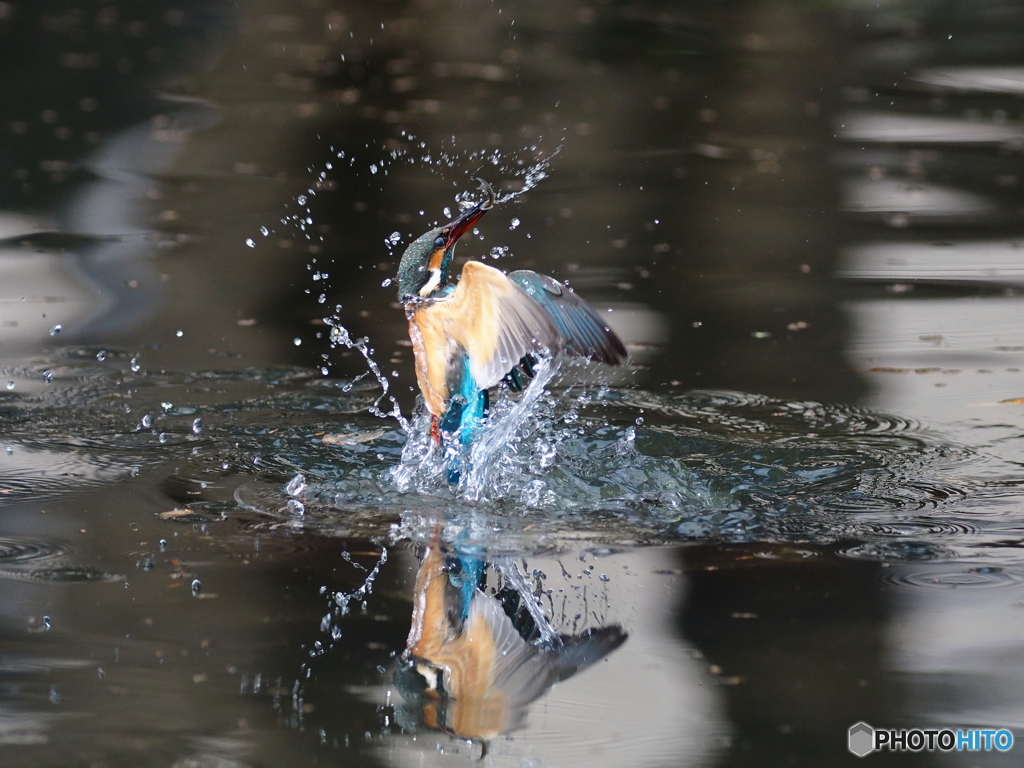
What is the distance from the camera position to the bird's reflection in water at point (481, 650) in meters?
2.71

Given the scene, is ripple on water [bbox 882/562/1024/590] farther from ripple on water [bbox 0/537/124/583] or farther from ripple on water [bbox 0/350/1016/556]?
ripple on water [bbox 0/537/124/583]

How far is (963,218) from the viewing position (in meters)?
6.92

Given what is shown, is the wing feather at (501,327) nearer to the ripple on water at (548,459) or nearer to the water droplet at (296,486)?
the ripple on water at (548,459)

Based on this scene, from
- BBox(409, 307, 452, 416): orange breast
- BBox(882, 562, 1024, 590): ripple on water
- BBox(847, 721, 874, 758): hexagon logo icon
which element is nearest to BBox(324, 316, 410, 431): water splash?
BBox(409, 307, 452, 416): orange breast

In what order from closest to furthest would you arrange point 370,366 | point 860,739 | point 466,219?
1. point 860,739
2. point 466,219
3. point 370,366

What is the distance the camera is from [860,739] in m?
2.62

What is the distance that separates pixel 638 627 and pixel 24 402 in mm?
2675

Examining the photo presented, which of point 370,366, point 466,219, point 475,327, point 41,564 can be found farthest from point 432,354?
Result: point 41,564

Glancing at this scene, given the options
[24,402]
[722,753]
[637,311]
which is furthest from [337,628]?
[637,311]

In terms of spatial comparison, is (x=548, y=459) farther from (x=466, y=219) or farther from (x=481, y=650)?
(x=481, y=650)

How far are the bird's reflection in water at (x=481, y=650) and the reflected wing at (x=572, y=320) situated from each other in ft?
2.65

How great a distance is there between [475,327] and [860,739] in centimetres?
183

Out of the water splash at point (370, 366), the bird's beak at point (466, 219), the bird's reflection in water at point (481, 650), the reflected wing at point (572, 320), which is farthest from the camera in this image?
the water splash at point (370, 366)

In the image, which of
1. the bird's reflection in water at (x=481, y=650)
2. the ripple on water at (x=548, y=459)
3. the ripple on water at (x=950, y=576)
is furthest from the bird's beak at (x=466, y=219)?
the ripple on water at (x=950, y=576)
